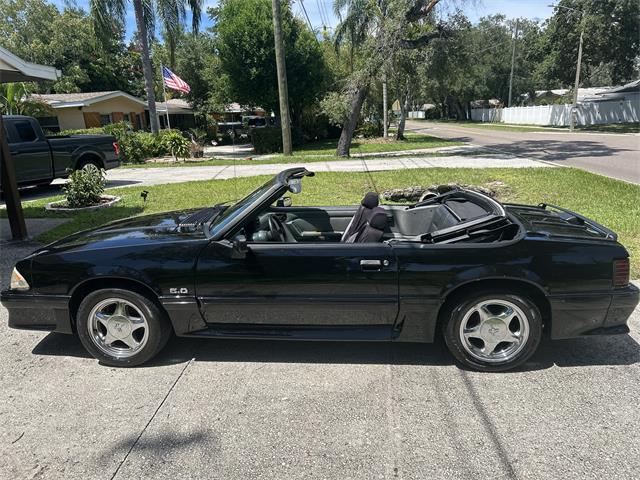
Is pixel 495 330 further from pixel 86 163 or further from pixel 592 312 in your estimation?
pixel 86 163

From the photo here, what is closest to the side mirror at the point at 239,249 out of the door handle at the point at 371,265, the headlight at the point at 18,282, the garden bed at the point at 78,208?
the door handle at the point at 371,265

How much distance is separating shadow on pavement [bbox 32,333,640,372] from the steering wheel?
0.90 metres

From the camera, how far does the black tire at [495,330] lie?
11.2 ft

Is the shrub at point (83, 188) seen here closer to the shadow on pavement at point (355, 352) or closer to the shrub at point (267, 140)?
the shadow on pavement at point (355, 352)

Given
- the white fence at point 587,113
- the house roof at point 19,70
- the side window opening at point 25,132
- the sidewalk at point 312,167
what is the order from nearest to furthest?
the house roof at point 19,70 < the side window opening at point 25,132 < the sidewalk at point 312,167 < the white fence at point 587,113

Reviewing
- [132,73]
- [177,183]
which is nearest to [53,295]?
[177,183]

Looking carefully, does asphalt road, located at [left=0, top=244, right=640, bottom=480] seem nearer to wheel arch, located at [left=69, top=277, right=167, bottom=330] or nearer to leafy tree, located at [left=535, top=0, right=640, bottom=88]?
wheel arch, located at [left=69, top=277, right=167, bottom=330]

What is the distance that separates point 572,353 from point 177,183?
1161 centimetres

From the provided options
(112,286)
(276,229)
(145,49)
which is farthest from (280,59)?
(112,286)

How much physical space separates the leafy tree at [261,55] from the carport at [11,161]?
18365mm

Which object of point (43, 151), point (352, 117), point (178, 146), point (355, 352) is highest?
point (352, 117)

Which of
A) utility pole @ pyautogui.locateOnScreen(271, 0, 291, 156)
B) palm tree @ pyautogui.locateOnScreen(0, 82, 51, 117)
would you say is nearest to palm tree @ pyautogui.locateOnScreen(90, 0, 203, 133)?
palm tree @ pyautogui.locateOnScreen(0, 82, 51, 117)

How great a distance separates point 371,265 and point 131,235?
194 centimetres

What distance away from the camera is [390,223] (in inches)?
181
